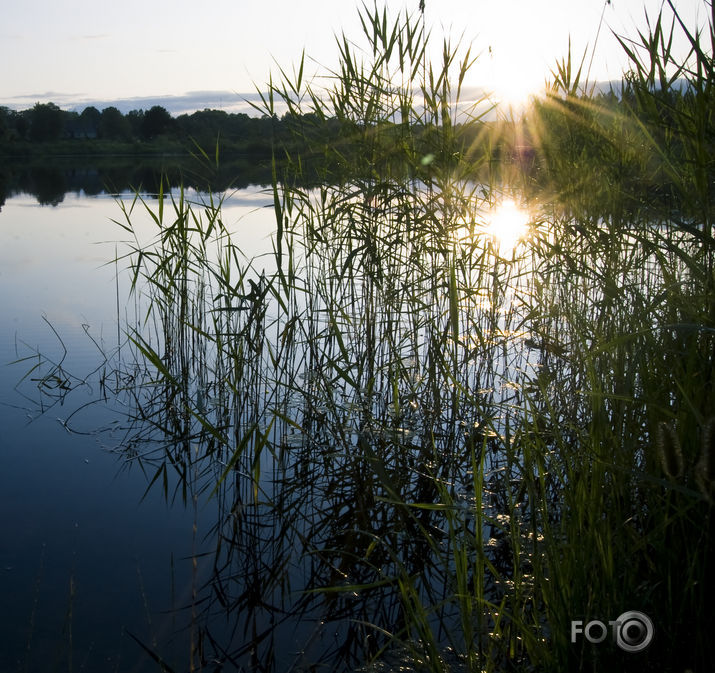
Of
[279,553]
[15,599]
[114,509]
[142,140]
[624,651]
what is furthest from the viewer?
[142,140]

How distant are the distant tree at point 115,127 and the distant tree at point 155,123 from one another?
1.21 meters

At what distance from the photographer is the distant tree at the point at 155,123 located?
36.3 meters

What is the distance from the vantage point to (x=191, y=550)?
2.59m

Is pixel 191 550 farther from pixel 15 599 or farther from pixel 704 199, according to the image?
pixel 704 199

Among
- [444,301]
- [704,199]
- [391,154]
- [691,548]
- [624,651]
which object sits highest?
[391,154]

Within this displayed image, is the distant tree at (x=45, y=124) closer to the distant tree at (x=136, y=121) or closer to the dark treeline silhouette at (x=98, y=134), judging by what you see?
the dark treeline silhouette at (x=98, y=134)

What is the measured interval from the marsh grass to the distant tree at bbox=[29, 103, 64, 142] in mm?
40592

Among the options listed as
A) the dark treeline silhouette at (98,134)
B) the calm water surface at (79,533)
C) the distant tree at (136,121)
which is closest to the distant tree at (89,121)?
the dark treeline silhouette at (98,134)

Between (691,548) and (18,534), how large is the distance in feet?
7.62

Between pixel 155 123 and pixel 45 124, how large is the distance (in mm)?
8254

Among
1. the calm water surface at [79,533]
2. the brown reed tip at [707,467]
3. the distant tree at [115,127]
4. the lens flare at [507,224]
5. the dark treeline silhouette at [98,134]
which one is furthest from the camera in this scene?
the distant tree at [115,127]

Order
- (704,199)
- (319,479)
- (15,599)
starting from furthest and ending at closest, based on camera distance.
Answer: (319,479) < (15,599) < (704,199)

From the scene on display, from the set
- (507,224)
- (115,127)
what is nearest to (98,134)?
(115,127)

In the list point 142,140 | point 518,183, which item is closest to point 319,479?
point 518,183
